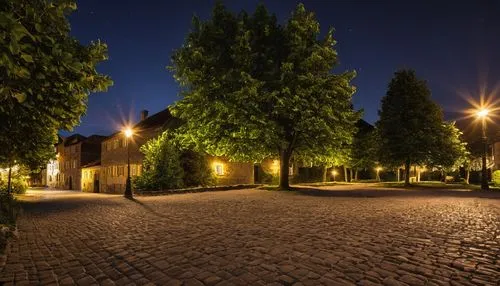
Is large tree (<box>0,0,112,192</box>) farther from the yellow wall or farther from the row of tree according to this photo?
the yellow wall

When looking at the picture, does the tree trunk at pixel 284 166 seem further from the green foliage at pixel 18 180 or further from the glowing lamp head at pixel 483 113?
the green foliage at pixel 18 180

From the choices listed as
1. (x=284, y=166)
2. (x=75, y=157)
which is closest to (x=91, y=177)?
(x=75, y=157)

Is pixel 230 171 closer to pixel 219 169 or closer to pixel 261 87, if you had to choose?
pixel 219 169

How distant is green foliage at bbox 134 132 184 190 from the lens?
25.4m

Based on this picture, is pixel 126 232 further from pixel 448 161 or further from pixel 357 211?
pixel 448 161

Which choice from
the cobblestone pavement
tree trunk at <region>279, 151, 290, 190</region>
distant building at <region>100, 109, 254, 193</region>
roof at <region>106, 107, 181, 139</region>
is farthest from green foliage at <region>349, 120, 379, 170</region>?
the cobblestone pavement

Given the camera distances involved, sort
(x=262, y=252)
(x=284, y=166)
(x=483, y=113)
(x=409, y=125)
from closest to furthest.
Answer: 1. (x=262, y=252)
2. (x=483, y=113)
3. (x=284, y=166)
4. (x=409, y=125)

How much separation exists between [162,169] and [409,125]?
2322cm

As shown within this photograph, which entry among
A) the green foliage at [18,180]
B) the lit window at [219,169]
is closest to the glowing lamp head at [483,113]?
the lit window at [219,169]

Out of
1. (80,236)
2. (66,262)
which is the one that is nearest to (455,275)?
(66,262)

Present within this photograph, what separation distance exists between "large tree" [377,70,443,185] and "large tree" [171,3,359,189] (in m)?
10.5

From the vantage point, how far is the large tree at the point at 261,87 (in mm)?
20547

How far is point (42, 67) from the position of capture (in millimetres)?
5551

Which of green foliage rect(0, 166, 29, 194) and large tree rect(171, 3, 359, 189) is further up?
large tree rect(171, 3, 359, 189)
